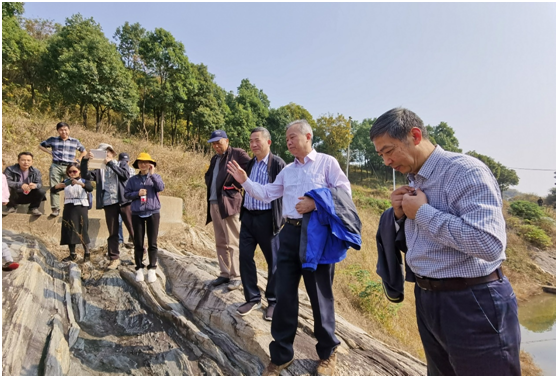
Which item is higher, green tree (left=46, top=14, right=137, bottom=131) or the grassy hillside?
green tree (left=46, top=14, right=137, bottom=131)

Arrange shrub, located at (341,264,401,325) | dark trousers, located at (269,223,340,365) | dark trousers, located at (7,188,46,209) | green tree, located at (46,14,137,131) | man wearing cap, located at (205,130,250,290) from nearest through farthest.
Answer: dark trousers, located at (269,223,340,365), man wearing cap, located at (205,130,250,290), dark trousers, located at (7,188,46,209), shrub, located at (341,264,401,325), green tree, located at (46,14,137,131)

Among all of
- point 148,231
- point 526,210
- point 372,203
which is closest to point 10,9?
point 148,231

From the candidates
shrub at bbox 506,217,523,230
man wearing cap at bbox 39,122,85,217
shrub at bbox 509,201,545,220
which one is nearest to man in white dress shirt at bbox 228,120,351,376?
man wearing cap at bbox 39,122,85,217

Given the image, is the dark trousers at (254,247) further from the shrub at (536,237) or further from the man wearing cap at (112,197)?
the shrub at (536,237)

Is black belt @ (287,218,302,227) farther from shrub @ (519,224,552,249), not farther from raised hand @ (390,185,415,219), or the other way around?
shrub @ (519,224,552,249)

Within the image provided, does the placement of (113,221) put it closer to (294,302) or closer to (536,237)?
(294,302)

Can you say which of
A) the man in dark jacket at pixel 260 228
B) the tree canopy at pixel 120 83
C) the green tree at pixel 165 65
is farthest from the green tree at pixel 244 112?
the man in dark jacket at pixel 260 228

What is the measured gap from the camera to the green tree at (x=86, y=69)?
50.5 feet

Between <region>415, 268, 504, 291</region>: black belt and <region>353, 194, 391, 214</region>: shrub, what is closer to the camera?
<region>415, 268, 504, 291</region>: black belt

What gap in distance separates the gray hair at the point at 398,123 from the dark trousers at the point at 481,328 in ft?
2.53

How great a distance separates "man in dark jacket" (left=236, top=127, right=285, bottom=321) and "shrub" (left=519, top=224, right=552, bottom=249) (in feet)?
84.3

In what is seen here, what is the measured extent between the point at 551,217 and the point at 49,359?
114 feet

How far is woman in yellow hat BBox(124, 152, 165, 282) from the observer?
438 centimetres

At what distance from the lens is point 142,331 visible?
368 centimetres
